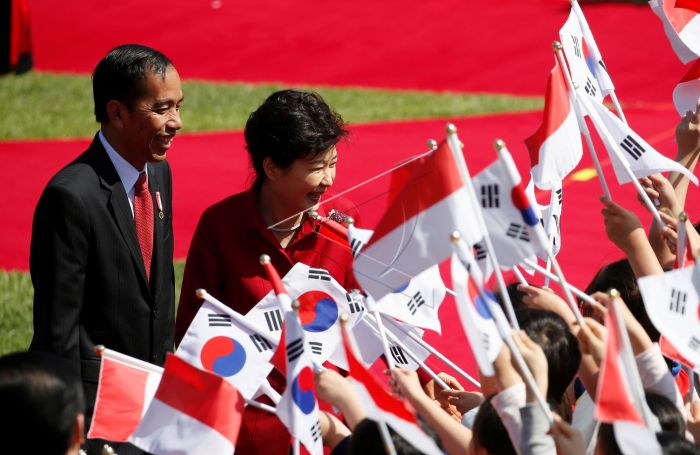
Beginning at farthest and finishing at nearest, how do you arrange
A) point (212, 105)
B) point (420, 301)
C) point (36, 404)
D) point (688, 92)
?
point (212, 105)
point (688, 92)
point (420, 301)
point (36, 404)

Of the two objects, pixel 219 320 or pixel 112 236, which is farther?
pixel 112 236

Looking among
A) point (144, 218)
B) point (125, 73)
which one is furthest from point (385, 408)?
point (125, 73)

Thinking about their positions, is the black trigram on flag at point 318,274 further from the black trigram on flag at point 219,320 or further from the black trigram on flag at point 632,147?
the black trigram on flag at point 632,147

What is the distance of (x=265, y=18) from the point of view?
17828 mm

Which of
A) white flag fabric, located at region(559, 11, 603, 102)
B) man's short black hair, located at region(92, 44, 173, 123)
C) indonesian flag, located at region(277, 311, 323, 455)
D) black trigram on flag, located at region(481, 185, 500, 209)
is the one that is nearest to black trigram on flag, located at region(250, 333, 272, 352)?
indonesian flag, located at region(277, 311, 323, 455)

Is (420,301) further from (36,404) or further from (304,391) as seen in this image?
(36,404)

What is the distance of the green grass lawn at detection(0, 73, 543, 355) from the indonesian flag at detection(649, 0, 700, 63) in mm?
7529

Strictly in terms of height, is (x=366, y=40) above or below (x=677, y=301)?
below

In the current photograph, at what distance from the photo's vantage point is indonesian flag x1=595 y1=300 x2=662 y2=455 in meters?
2.65

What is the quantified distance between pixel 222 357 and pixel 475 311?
0.89m

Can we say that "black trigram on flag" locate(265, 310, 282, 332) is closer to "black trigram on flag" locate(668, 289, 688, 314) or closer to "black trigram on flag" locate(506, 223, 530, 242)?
"black trigram on flag" locate(506, 223, 530, 242)

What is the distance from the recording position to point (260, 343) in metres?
3.61

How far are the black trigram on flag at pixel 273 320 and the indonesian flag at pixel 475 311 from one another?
797 mm

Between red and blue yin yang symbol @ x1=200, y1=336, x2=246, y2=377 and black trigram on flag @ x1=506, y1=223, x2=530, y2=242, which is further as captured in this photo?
red and blue yin yang symbol @ x1=200, y1=336, x2=246, y2=377
